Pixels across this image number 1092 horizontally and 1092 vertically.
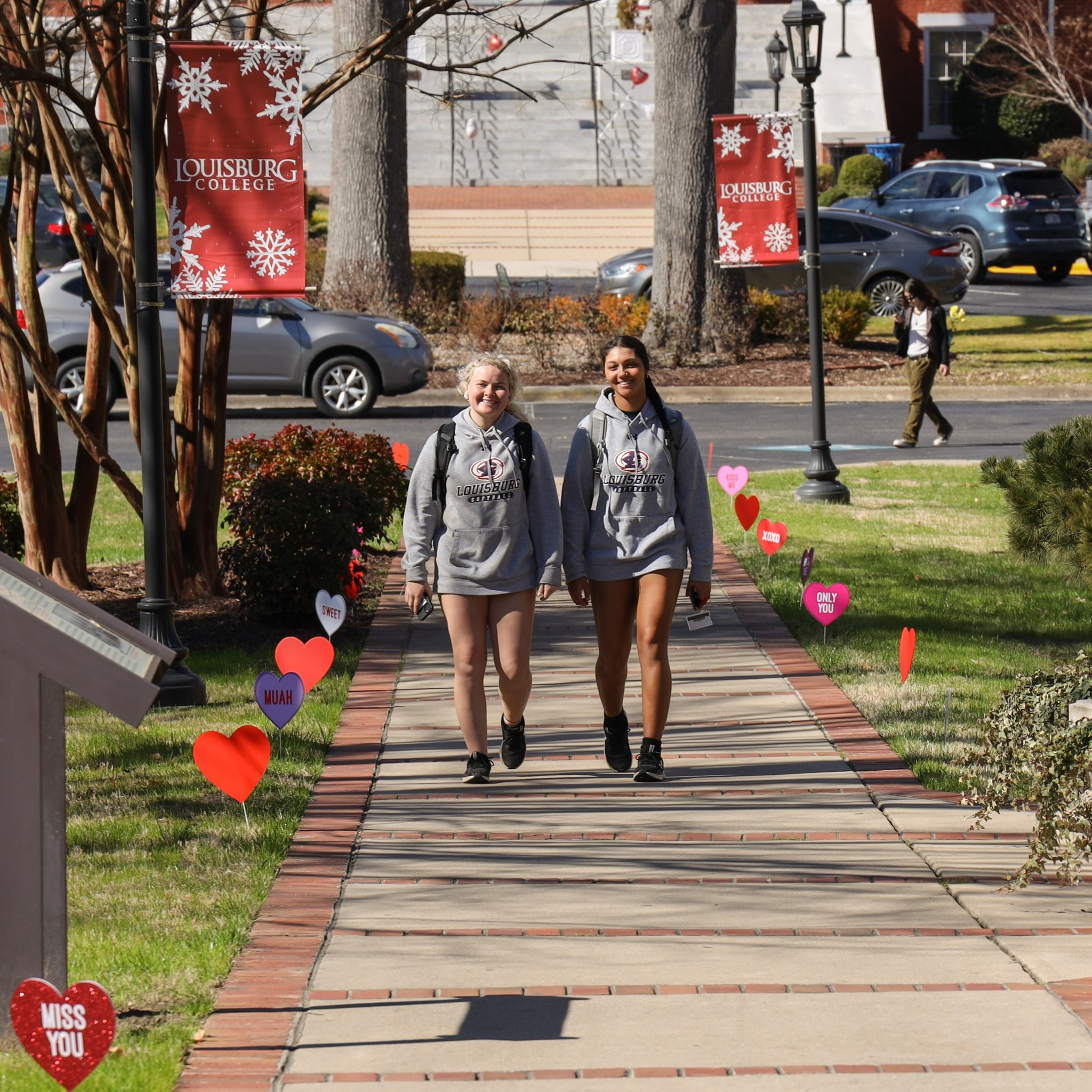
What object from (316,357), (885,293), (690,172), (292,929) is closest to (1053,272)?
(885,293)

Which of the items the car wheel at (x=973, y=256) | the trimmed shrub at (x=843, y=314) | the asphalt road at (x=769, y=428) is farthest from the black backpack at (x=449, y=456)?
the car wheel at (x=973, y=256)

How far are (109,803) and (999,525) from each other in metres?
8.10

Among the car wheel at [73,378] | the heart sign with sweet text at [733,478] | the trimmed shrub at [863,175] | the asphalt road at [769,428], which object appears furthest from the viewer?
the trimmed shrub at [863,175]

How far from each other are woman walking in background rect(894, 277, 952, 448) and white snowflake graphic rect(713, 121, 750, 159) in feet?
7.14

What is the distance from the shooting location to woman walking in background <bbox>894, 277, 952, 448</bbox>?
1580 cm

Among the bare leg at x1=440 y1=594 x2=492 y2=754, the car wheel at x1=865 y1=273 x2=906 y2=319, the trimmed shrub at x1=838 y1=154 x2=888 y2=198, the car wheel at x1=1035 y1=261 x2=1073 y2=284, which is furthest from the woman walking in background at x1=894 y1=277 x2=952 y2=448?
the trimmed shrub at x1=838 y1=154 x2=888 y2=198

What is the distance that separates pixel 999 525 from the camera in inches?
486

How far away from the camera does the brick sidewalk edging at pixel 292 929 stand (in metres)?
3.98

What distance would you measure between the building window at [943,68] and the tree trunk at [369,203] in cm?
3133

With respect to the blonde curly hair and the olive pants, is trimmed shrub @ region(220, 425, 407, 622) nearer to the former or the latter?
the blonde curly hair

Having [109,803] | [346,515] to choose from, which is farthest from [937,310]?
[109,803]

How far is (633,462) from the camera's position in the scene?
20.7ft

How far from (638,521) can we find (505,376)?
30.1 inches

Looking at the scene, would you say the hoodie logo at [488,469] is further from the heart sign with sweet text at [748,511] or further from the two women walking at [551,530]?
the heart sign with sweet text at [748,511]
